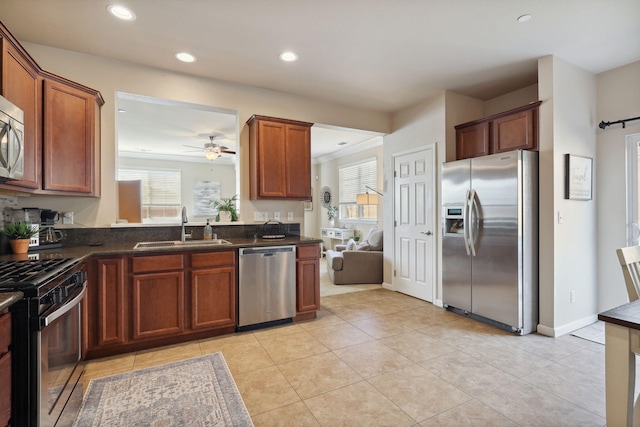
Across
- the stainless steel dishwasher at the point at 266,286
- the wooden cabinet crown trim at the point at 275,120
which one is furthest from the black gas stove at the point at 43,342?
the wooden cabinet crown trim at the point at 275,120

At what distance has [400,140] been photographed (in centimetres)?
468

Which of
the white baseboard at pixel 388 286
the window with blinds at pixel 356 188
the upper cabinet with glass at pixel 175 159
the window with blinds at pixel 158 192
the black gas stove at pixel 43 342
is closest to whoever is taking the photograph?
the black gas stove at pixel 43 342

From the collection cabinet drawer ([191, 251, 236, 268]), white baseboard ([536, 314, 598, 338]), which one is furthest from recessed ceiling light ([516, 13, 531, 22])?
cabinet drawer ([191, 251, 236, 268])

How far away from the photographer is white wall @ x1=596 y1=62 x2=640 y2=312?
→ 3270 millimetres

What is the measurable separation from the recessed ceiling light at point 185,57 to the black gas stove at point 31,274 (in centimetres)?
208

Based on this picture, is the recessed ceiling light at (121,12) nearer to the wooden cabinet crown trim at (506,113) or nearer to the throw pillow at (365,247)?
the wooden cabinet crown trim at (506,113)

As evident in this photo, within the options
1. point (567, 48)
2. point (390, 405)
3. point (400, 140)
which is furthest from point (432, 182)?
point (390, 405)

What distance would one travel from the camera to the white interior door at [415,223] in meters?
4.16

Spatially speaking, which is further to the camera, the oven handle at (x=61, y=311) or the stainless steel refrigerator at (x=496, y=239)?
the stainless steel refrigerator at (x=496, y=239)

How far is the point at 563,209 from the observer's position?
10.3ft

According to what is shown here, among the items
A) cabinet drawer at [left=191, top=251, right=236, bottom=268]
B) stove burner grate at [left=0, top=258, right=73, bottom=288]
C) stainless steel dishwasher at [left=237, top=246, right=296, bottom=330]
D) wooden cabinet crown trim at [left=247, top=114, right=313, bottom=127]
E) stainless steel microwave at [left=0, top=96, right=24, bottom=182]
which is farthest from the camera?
wooden cabinet crown trim at [left=247, top=114, right=313, bottom=127]

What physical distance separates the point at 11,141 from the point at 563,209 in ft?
14.8

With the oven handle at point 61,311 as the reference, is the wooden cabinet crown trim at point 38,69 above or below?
above

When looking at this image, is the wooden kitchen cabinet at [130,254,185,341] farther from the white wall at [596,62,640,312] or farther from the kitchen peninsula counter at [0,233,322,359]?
the white wall at [596,62,640,312]
